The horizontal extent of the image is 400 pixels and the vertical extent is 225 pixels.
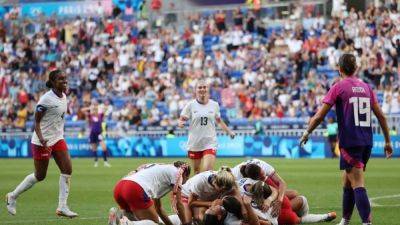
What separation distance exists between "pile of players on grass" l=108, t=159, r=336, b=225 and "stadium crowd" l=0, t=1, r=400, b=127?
2438cm

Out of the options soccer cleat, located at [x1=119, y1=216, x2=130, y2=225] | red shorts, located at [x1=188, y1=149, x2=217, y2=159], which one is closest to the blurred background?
red shorts, located at [x1=188, y1=149, x2=217, y2=159]

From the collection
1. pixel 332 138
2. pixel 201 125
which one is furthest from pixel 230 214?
pixel 332 138

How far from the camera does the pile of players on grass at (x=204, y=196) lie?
494 inches

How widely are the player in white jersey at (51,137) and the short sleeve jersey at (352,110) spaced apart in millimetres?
5597

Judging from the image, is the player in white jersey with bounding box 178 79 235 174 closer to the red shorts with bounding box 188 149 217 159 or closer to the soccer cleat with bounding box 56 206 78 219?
the red shorts with bounding box 188 149 217 159

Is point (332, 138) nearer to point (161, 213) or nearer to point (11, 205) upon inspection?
point (11, 205)

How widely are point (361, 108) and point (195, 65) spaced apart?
1285 inches

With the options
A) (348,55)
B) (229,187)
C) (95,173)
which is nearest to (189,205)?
(229,187)

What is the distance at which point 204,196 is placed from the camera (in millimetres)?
13508

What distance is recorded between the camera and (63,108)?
16.5m

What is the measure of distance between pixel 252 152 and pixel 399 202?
2228 cm

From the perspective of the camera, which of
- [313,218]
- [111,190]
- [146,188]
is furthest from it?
[111,190]

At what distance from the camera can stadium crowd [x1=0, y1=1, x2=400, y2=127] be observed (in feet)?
132

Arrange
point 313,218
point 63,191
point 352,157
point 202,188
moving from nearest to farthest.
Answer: point 352,157
point 202,188
point 313,218
point 63,191
